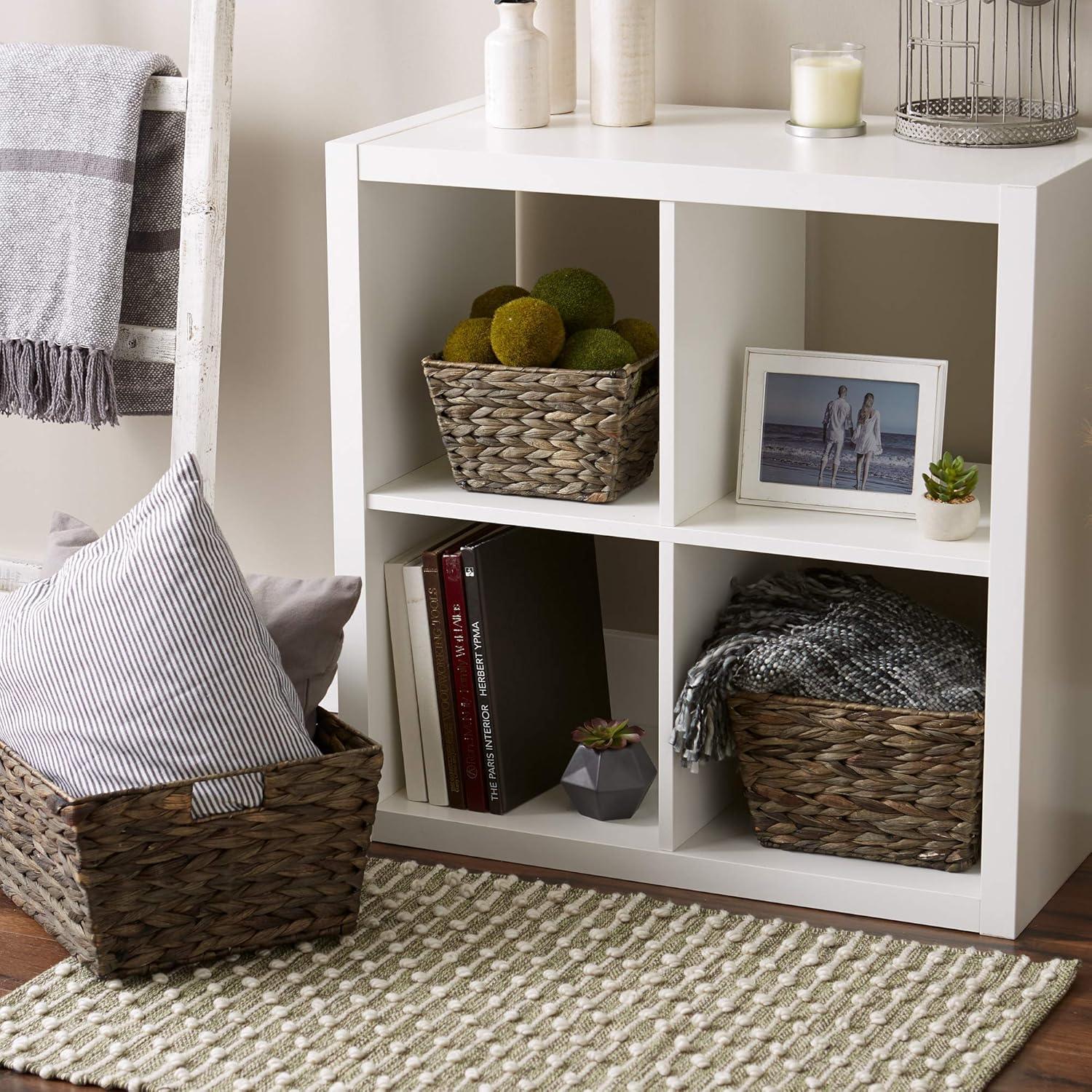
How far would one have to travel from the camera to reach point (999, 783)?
4.99 feet

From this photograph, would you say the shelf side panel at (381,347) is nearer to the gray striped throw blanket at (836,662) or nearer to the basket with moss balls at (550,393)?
the basket with moss balls at (550,393)

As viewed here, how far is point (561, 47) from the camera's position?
1.77 metres

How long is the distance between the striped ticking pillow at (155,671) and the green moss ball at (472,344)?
11.4 inches

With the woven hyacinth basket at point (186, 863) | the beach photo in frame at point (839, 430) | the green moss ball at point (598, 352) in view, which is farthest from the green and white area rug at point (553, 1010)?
the green moss ball at point (598, 352)

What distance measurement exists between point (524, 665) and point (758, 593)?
0.25 meters

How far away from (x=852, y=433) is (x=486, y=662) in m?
0.43

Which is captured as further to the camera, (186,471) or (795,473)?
(795,473)

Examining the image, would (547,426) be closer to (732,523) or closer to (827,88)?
(732,523)

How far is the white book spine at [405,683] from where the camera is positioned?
1761 millimetres

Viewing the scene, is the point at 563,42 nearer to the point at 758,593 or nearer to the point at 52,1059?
the point at 758,593

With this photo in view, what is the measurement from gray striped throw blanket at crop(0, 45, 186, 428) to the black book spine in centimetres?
50

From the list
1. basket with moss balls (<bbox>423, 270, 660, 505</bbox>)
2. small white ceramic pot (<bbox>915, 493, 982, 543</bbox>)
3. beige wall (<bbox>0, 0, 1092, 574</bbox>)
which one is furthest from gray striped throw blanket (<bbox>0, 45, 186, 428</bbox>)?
small white ceramic pot (<bbox>915, 493, 982, 543</bbox>)

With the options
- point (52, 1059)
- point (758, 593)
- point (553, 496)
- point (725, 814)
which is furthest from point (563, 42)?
point (52, 1059)

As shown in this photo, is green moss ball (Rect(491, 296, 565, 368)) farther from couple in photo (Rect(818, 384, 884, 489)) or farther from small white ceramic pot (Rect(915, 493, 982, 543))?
small white ceramic pot (Rect(915, 493, 982, 543))
